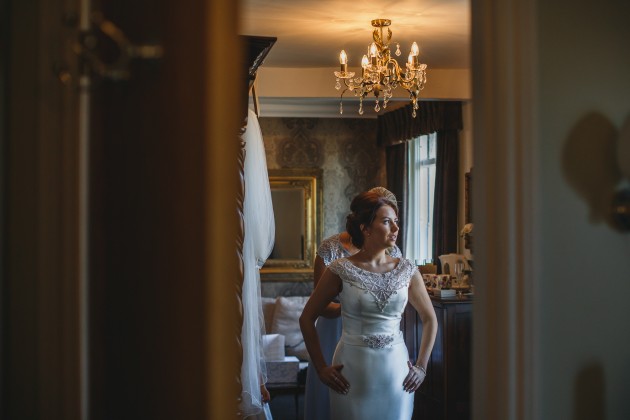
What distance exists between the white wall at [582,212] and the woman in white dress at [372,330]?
1450mm

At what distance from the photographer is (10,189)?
1.47 m

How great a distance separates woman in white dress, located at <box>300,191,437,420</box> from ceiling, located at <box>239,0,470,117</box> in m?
1.59

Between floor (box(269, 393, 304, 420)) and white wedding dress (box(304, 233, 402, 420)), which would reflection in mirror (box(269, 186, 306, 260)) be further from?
white wedding dress (box(304, 233, 402, 420))

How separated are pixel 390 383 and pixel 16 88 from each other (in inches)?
87.1

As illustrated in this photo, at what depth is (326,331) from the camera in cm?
419

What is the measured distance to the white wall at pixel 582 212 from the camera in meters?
1.84

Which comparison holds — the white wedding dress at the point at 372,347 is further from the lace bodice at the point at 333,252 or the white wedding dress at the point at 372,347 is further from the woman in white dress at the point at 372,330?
the lace bodice at the point at 333,252

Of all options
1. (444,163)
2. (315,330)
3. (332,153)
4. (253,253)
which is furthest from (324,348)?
(332,153)

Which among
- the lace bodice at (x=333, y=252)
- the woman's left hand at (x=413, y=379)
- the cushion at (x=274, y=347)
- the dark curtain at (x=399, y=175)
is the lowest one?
the cushion at (x=274, y=347)

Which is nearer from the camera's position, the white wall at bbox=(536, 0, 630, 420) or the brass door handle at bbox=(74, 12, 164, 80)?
the brass door handle at bbox=(74, 12, 164, 80)

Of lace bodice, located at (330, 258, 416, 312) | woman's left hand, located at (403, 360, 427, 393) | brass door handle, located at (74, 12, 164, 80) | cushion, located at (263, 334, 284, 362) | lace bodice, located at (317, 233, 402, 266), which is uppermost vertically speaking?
brass door handle, located at (74, 12, 164, 80)

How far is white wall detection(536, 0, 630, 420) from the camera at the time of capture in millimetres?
1843

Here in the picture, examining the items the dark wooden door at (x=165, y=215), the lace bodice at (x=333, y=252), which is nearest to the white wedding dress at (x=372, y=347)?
the lace bodice at (x=333, y=252)

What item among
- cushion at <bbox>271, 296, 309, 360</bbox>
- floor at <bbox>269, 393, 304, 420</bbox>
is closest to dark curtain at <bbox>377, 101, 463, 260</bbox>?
cushion at <bbox>271, 296, 309, 360</bbox>
